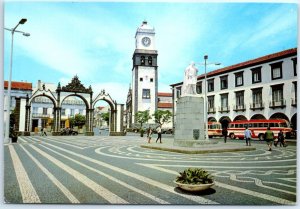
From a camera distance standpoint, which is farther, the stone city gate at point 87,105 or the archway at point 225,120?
the stone city gate at point 87,105

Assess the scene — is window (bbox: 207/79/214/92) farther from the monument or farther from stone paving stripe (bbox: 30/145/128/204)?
stone paving stripe (bbox: 30/145/128/204)

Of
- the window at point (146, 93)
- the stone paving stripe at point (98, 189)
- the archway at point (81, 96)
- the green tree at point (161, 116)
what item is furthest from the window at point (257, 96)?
the window at point (146, 93)

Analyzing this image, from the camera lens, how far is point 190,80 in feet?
44.2

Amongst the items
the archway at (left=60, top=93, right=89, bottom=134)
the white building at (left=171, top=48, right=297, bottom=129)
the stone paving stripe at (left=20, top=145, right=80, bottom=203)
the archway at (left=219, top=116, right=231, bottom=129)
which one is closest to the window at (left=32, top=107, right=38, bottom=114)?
the archway at (left=60, top=93, right=89, bottom=134)

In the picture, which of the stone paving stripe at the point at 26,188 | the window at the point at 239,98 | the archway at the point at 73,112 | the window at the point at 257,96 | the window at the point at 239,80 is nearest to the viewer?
the stone paving stripe at the point at 26,188

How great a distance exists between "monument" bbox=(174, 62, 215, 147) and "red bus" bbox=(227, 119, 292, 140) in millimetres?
6783

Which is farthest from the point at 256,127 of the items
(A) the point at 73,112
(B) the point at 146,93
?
(A) the point at 73,112

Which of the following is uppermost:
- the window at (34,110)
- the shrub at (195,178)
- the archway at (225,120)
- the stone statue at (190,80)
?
the stone statue at (190,80)

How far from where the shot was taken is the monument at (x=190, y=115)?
43.5 feet

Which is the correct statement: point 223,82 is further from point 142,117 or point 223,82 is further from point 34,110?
point 142,117

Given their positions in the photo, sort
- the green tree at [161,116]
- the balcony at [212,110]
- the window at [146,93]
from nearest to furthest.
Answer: the balcony at [212,110], the green tree at [161,116], the window at [146,93]

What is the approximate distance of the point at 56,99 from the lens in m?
33.4

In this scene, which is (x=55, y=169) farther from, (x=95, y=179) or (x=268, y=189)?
(x=268, y=189)

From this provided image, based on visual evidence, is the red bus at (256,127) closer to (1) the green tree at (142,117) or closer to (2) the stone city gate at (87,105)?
(2) the stone city gate at (87,105)
